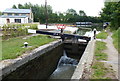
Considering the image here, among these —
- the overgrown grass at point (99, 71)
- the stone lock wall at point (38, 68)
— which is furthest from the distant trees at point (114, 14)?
the overgrown grass at point (99, 71)

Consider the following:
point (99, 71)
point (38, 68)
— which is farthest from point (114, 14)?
point (99, 71)

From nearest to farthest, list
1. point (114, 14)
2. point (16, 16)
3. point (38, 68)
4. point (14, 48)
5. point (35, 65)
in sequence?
point (35, 65)
point (38, 68)
point (14, 48)
point (114, 14)
point (16, 16)

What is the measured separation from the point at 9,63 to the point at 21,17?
28608mm

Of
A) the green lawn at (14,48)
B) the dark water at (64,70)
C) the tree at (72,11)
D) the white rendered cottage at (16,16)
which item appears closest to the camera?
the green lawn at (14,48)

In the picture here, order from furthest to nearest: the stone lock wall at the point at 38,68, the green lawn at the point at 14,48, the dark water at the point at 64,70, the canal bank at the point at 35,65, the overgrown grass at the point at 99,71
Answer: the dark water at the point at 64,70 → the green lawn at the point at 14,48 → the stone lock wall at the point at 38,68 → the canal bank at the point at 35,65 → the overgrown grass at the point at 99,71

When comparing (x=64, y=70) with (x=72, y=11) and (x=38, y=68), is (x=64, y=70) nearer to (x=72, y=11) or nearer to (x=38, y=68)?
(x=38, y=68)

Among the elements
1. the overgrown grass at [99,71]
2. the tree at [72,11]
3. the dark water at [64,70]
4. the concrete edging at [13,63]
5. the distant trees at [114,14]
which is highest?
the tree at [72,11]

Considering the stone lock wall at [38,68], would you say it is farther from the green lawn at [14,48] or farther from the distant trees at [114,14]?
the distant trees at [114,14]

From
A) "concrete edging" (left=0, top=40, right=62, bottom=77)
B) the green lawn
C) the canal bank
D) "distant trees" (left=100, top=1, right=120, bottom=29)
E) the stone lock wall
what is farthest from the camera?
"distant trees" (left=100, top=1, right=120, bottom=29)

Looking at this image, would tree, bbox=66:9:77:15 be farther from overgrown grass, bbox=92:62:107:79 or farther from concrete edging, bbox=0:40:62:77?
overgrown grass, bbox=92:62:107:79

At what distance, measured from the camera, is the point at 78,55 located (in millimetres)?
10930

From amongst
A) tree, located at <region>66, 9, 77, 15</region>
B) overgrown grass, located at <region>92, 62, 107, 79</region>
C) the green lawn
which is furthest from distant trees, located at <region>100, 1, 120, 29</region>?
tree, located at <region>66, 9, 77, 15</region>

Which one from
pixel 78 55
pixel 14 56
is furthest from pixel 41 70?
pixel 78 55

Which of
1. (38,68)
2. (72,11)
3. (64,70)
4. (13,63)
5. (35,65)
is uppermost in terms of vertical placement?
(72,11)
